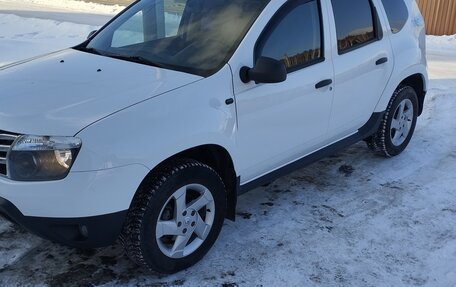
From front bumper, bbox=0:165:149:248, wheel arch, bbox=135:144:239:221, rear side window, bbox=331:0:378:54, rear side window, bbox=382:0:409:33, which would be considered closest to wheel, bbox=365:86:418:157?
rear side window, bbox=382:0:409:33

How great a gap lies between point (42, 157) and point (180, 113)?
31.5 inches

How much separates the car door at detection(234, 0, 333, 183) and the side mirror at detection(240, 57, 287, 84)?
11cm

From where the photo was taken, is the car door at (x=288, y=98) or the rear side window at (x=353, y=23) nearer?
the car door at (x=288, y=98)

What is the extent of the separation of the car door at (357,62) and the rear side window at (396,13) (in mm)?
→ 190

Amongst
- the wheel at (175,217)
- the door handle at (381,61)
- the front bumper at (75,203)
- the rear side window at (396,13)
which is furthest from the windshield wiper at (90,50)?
the rear side window at (396,13)

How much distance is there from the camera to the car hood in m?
2.82

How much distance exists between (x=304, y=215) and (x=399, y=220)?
730 mm

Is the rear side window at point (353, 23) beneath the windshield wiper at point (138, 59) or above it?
above

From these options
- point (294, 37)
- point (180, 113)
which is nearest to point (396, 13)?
point (294, 37)

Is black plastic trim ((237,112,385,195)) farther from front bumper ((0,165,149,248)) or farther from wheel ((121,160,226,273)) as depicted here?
front bumper ((0,165,149,248))

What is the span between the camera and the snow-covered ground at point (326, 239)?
3.29m

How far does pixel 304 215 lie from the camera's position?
161 inches

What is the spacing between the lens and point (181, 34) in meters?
3.84

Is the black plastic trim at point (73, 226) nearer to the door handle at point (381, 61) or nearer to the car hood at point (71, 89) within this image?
the car hood at point (71, 89)
